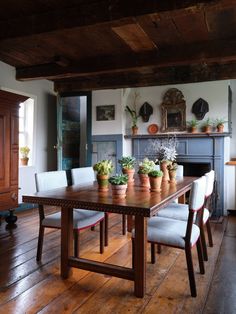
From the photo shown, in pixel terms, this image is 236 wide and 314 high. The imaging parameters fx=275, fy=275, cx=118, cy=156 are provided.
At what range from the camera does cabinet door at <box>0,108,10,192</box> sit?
3.49m

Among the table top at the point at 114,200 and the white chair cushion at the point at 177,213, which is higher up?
the table top at the point at 114,200

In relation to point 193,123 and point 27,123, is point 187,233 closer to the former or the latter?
point 193,123

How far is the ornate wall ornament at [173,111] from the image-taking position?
4.86m

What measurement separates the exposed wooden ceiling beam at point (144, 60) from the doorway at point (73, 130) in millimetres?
1079

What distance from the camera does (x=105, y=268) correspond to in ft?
6.87

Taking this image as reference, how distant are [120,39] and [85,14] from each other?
972 millimetres

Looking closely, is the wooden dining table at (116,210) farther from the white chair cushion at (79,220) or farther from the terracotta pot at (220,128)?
the terracotta pot at (220,128)

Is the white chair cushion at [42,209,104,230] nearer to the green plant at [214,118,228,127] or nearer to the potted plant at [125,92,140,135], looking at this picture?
the potted plant at [125,92,140,135]

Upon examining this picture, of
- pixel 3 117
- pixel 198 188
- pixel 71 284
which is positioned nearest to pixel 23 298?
pixel 71 284

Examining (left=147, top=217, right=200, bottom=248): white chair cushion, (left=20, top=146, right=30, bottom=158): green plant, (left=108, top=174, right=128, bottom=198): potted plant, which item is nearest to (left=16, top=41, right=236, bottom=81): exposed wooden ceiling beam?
(left=20, top=146, right=30, bottom=158): green plant

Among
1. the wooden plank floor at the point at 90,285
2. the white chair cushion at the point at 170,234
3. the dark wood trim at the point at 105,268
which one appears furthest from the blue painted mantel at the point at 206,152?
the dark wood trim at the point at 105,268

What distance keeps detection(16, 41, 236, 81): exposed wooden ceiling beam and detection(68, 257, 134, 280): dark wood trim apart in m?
2.49

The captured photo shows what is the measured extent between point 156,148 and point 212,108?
1.17 metres

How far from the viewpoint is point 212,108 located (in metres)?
4.65
